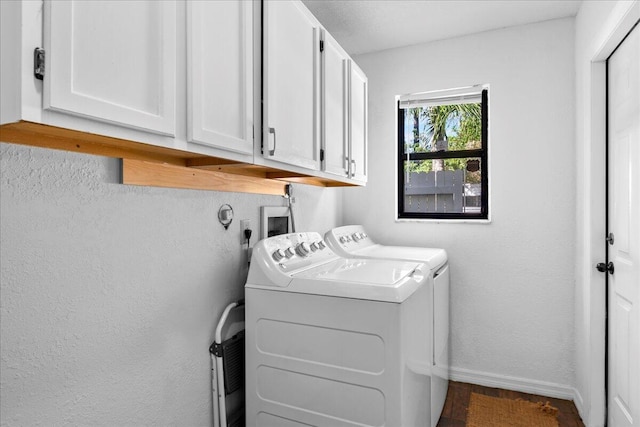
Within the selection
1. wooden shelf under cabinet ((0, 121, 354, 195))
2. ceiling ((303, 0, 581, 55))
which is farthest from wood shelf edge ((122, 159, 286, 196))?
ceiling ((303, 0, 581, 55))

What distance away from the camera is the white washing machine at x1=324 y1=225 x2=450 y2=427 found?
2136 mm

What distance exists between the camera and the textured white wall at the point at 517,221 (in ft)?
8.60

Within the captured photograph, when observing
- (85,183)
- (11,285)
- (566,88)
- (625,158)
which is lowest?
(11,285)

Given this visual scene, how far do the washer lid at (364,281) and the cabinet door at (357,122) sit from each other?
71 cm

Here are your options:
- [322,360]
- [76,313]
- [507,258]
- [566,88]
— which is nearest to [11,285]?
[76,313]

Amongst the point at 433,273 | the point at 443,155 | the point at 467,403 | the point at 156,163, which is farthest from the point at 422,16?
the point at 467,403

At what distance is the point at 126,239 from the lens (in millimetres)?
1318

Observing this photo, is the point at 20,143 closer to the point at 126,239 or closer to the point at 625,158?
the point at 126,239

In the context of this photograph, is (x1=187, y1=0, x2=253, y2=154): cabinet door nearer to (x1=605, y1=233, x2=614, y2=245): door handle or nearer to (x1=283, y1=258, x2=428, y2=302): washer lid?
(x1=283, y1=258, x2=428, y2=302): washer lid

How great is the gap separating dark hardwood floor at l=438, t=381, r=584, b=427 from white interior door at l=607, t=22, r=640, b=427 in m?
0.28

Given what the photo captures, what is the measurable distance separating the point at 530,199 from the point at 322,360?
6.44 ft

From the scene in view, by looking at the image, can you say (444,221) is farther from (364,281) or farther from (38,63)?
(38,63)

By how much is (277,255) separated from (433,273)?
3.03ft

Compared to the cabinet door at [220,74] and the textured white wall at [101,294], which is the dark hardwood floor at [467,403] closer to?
the textured white wall at [101,294]
